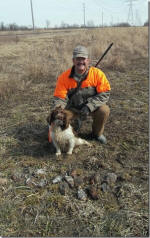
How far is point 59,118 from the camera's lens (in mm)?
3391

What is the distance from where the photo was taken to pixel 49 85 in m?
7.70

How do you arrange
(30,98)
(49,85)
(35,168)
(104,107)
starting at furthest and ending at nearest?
1. (49,85)
2. (30,98)
3. (104,107)
4. (35,168)

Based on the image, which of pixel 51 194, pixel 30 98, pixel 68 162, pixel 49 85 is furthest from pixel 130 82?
pixel 51 194

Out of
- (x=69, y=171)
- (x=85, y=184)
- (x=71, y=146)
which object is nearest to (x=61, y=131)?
(x=71, y=146)

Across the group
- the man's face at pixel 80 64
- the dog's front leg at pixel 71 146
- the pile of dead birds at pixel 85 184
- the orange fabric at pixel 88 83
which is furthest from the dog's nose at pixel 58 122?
the man's face at pixel 80 64

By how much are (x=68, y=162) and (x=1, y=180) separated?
1.08 metres

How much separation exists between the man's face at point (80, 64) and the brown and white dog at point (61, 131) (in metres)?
0.79

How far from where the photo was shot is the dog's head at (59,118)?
3370 millimetres

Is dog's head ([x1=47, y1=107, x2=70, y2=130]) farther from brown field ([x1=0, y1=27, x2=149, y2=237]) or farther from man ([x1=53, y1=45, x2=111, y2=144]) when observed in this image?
brown field ([x1=0, y1=27, x2=149, y2=237])

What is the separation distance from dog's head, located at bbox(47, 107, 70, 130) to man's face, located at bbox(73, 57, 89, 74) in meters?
0.88

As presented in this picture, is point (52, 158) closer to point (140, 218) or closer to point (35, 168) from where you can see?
point (35, 168)

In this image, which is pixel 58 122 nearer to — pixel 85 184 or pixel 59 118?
pixel 59 118

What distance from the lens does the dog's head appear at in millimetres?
3370

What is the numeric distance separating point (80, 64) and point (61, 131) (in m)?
1.20
